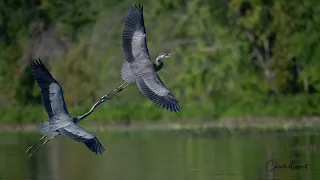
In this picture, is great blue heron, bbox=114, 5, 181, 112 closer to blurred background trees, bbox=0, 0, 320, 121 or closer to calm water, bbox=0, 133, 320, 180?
calm water, bbox=0, 133, 320, 180

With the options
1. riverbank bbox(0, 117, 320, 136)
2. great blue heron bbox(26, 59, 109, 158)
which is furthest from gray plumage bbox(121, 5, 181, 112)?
riverbank bbox(0, 117, 320, 136)

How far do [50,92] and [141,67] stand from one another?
128 cm

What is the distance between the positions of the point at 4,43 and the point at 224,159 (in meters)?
19.2

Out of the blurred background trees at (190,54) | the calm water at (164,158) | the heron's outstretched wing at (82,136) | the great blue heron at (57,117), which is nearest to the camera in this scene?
the heron's outstretched wing at (82,136)

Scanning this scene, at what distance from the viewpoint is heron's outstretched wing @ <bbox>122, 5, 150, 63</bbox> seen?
17.7 metres

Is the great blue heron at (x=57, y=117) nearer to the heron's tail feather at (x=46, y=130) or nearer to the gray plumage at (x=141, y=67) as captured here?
the heron's tail feather at (x=46, y=130)

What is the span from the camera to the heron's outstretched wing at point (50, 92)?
1712 cm

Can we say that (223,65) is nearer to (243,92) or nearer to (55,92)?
(243,92)

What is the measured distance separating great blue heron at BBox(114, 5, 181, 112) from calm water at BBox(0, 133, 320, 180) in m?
3.81

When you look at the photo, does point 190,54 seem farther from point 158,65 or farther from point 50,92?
point 50,92

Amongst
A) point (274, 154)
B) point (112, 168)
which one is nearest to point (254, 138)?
point (274, 154)

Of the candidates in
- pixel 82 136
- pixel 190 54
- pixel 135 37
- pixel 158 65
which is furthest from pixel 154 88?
pixel 190 54

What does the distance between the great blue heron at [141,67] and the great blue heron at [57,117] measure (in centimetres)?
77

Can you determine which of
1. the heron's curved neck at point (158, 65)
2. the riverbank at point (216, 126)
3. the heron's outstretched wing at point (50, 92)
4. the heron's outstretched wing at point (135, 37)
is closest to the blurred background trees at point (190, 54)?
the riverbank at point (216, 126)
